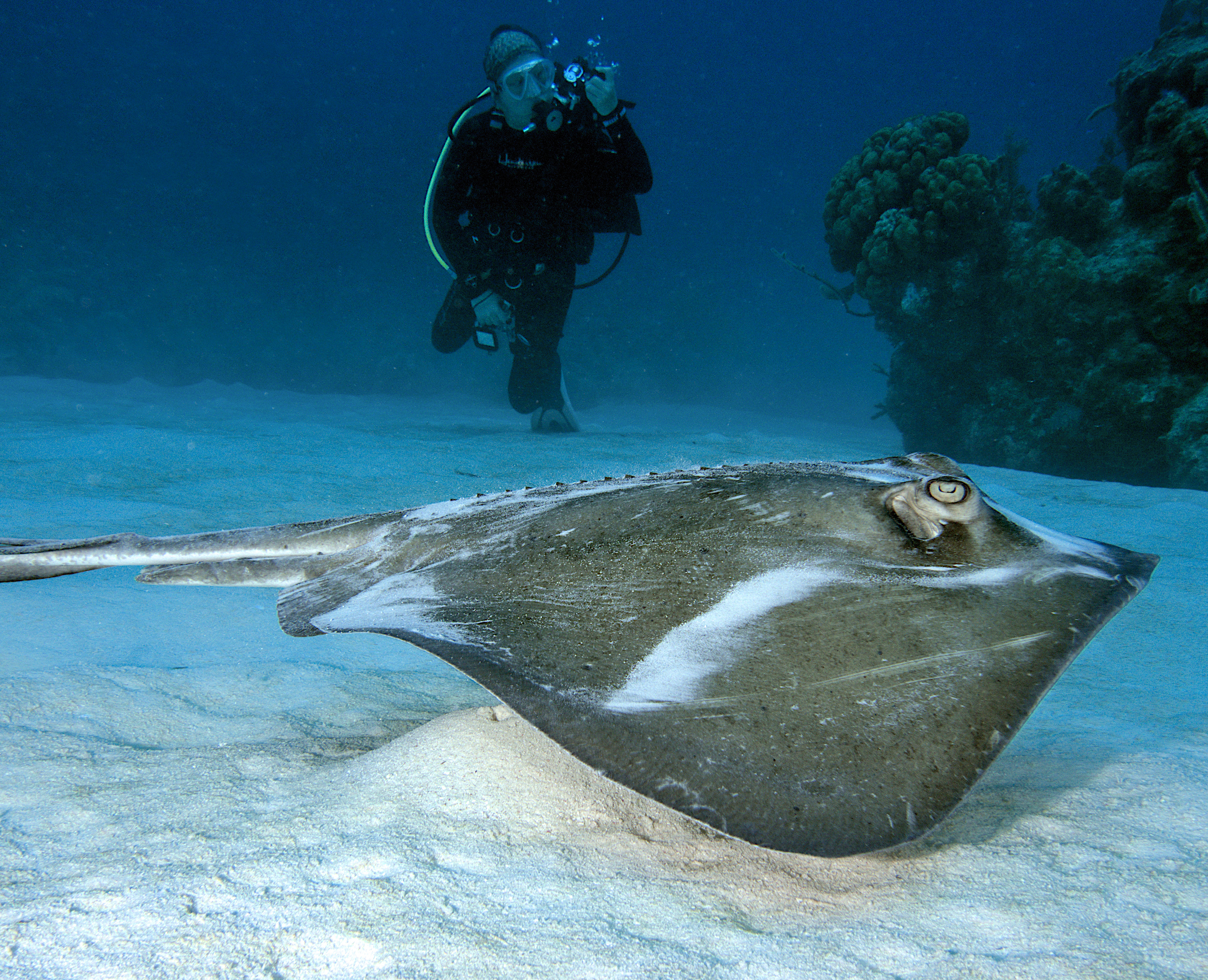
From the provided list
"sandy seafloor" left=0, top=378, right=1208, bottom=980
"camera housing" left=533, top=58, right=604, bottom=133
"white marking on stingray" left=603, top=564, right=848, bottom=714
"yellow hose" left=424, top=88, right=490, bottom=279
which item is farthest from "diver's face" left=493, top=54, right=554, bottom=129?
"white marking on stingray" left=603, top=564, right=848, bottom=714

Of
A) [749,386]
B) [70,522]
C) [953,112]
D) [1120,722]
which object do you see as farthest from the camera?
[749,386]

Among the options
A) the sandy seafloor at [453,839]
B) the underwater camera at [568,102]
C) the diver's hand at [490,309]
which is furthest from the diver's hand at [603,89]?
the sandy seafloor at [453,839]

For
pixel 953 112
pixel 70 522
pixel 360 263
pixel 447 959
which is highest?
pixel 360 263

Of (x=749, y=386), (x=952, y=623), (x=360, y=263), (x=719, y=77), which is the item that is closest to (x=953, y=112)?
(x=952, y=623)

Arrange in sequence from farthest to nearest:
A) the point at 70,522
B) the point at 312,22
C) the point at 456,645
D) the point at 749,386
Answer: the point at 312,22, the point at 749,386, the point at 70,522, the point at 456,645

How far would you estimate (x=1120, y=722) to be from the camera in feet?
7.27

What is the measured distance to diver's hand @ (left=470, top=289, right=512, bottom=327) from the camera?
990cm

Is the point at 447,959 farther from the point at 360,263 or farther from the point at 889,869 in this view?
the point at 360,263

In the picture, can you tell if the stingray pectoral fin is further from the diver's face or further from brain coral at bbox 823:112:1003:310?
brain coral at bbox 823:112:1003:310

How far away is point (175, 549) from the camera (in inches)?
95.7

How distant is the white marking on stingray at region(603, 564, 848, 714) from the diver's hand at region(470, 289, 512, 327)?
9.24 meters

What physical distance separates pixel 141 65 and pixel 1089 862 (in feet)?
274

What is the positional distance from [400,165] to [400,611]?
7872cm

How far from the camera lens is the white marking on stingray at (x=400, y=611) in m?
1.51
